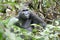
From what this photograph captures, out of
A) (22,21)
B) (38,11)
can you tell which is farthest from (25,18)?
(38,11)

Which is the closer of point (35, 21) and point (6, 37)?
point (6, 37)

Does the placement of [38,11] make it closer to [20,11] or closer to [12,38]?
[20,11]

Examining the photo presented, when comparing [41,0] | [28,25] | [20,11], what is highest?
[41,0]

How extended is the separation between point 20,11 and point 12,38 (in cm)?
297

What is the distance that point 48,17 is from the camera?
12.4ft

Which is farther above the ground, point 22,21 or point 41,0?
point 41,0

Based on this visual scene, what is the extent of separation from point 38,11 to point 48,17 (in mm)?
264

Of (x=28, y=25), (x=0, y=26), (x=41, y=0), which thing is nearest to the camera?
(x=0, y=26)

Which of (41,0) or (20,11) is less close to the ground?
(41,0)

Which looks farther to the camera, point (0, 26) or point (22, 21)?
point (22, 21)

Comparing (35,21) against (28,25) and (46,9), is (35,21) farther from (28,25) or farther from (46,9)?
A: (46,9)

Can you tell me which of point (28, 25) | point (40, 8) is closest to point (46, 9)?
point (40, 8)

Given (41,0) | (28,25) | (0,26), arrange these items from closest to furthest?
(0,26) → (28,25) → (41,0)

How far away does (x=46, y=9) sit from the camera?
3.96m
